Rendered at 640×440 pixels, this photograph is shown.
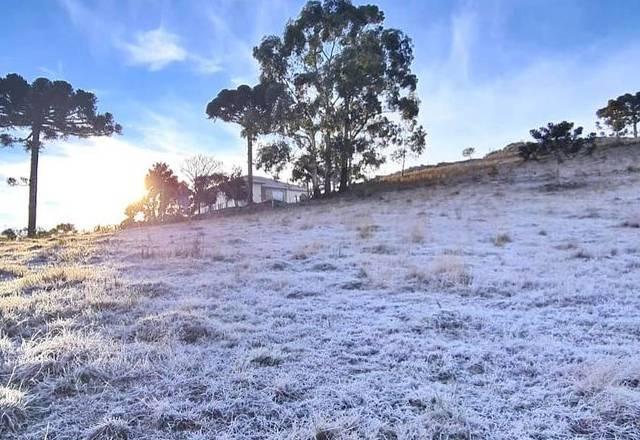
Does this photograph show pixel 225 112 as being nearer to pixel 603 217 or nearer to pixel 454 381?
pixel 603 217

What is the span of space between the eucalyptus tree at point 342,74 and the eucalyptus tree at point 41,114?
8.76 metres

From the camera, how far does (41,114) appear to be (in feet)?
66.0

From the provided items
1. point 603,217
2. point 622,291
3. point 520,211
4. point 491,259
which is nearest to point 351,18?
point 520,211

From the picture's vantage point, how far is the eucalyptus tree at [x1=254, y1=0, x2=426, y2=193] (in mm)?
22453

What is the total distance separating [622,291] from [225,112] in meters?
22.2

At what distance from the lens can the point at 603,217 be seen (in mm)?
11484

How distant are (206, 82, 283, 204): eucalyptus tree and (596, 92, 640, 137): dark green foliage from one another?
25.9 metres

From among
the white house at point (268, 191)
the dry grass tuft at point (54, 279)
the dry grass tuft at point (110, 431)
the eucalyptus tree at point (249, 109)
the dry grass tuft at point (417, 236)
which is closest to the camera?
the dry grass tuft at point (110, 431)

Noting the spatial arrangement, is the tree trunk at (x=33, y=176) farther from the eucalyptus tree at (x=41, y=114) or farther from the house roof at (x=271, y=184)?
the house roof at (x=271, y=184)

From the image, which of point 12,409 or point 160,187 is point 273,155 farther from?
point 12,409

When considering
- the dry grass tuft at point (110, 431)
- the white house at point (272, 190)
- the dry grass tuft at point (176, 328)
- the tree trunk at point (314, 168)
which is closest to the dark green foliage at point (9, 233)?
the tree trunk at point (314, 168)

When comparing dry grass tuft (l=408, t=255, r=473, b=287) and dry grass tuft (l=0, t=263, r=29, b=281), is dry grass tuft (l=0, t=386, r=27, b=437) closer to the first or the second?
dry grass tuft (l=408, t=255, r=473, b=287)

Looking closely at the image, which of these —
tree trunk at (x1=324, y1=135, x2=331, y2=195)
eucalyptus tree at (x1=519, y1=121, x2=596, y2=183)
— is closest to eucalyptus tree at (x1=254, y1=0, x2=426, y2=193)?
tree trunk at (x1=324, y1=135, x2=331, y2=195)

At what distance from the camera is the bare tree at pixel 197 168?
37.4 metres
